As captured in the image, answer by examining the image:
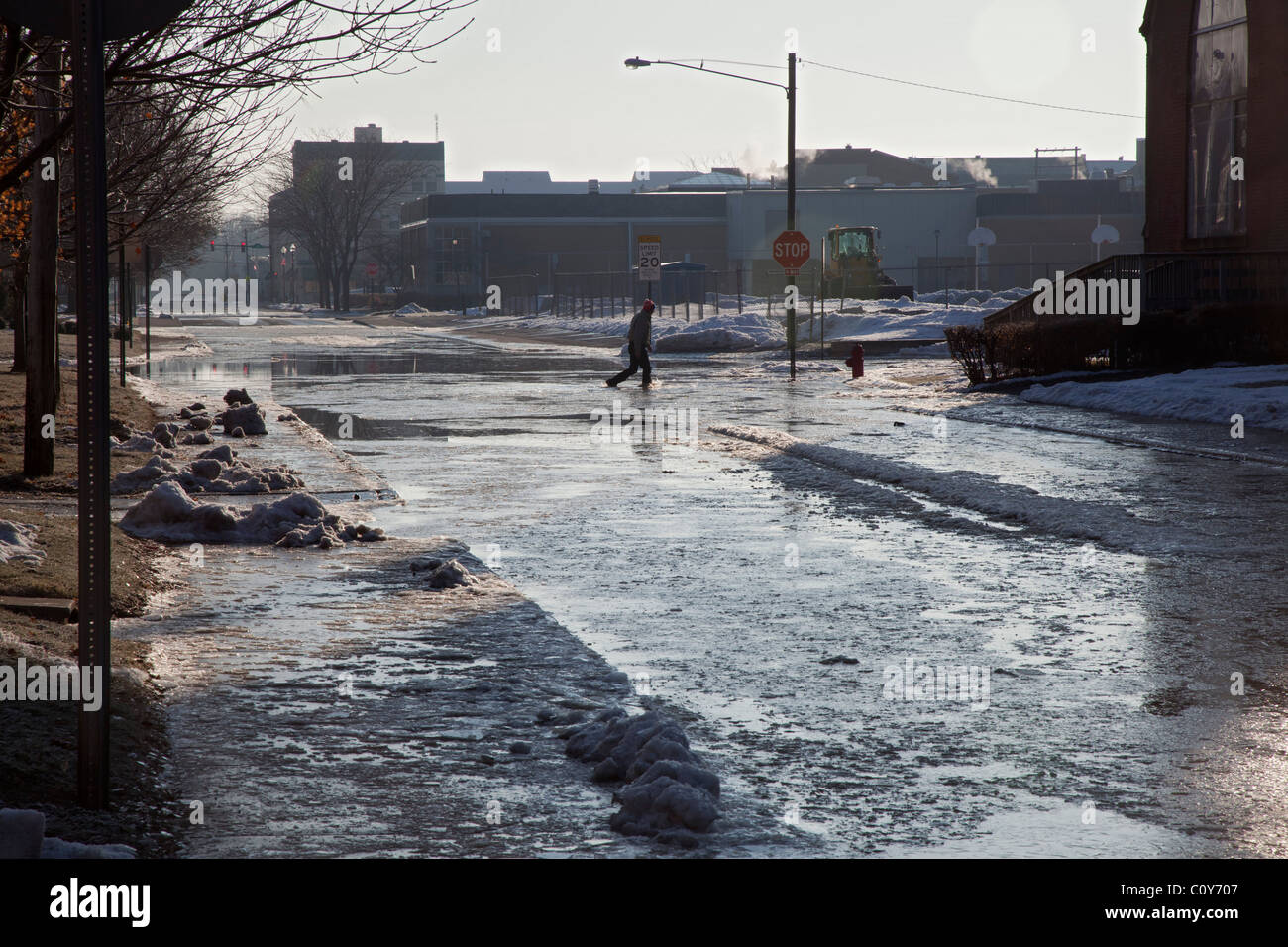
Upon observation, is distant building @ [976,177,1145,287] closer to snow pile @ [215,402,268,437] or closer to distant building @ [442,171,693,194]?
distant building @ [442,171,693,194]

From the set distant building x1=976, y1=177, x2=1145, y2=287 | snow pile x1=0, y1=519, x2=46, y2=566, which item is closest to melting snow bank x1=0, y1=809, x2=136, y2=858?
snow pile x1=0, y1=519, x2=46, y2=566

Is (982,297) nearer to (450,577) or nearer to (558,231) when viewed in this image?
(558,231)

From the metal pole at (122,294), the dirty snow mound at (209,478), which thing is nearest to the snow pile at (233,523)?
the dirty snow mound at (209,478)

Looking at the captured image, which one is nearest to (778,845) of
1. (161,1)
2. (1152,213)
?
(161,1)

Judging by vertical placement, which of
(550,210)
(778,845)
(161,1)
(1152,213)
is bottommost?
(778,845)

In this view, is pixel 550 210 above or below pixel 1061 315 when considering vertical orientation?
above

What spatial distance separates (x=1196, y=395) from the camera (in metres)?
21.9

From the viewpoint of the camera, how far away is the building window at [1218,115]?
32281mm

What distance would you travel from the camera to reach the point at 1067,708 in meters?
6.47

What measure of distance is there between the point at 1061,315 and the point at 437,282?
93860 millimetres

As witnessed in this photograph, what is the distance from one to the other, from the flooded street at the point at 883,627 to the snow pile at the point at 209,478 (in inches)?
24.8

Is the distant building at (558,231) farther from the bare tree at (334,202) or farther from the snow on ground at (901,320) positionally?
the snow on ground at (901,320)

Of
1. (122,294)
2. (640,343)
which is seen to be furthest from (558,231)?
(122,294)
